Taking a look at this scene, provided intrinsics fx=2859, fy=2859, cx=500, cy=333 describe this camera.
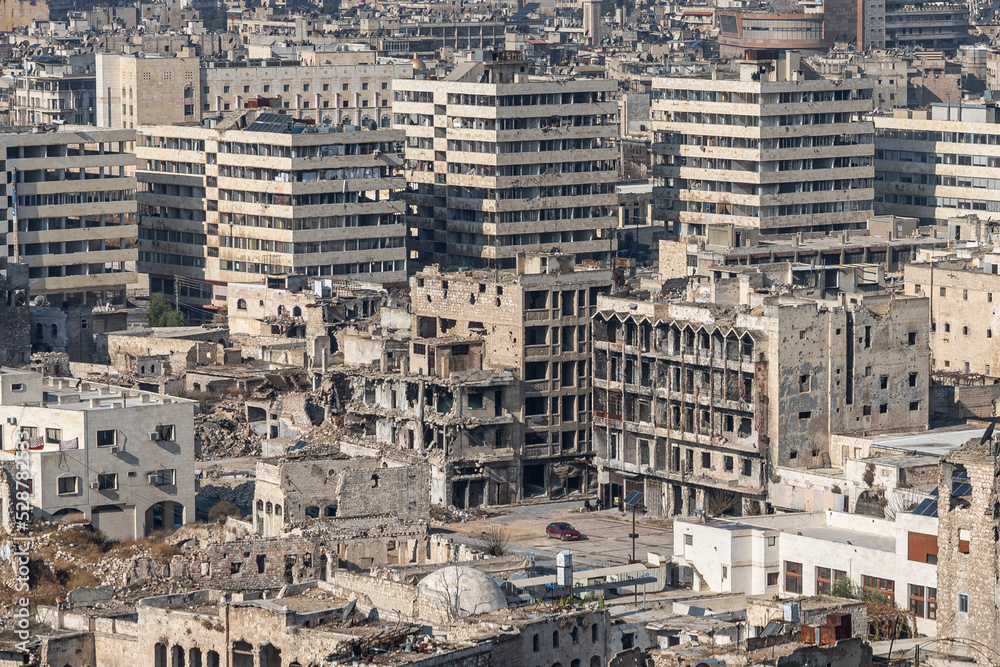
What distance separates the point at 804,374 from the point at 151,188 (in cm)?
7999

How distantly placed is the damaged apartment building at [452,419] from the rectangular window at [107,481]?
16699mm

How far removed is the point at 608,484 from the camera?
130 meters

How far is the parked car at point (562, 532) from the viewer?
12044 cm

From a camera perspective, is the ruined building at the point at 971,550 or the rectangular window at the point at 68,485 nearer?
the ruined building at the point at 971,550

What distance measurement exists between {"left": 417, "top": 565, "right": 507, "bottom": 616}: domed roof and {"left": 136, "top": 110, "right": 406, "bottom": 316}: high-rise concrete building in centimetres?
9264

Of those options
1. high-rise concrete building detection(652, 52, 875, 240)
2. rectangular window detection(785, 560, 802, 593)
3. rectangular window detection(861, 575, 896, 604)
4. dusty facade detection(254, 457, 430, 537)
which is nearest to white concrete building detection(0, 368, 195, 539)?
dusty facade detection(254, 457, 430, 537)

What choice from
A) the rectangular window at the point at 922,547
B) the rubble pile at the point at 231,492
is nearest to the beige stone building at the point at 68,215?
the rubble pile at the point at 231,492

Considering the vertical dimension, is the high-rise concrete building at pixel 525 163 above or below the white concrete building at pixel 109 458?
above

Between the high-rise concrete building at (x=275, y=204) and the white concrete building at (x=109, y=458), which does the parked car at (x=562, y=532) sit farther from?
the high-rise concrete building at (x=275, y=204)

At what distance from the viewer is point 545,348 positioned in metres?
133

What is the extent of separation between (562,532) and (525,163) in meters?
76.0

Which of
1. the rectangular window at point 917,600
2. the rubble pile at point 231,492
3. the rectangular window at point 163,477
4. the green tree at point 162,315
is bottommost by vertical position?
the rubble pile at point 231,492

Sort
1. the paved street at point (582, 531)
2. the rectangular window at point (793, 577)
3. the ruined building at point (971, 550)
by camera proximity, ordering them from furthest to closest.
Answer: the paved street at point (582, 531)
the rectangular window at point (793, 577)
the ruined building at point (971, 550)

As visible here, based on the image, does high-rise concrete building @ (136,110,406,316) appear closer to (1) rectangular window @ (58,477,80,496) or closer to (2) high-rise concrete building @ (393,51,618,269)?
(2) high-rise concrete building @ (393,51,618,269)
